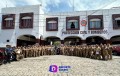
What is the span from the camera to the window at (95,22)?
121ft

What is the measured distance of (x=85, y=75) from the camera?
39.5 feet

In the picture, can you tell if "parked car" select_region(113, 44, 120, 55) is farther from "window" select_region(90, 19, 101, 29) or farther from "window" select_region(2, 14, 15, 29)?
"window" select_region(2, 14, 15, 29)

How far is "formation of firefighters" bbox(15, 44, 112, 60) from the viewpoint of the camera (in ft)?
70.1

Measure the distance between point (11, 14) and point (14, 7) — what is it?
5.20 feet

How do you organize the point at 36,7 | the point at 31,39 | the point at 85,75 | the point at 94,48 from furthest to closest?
the point at 31,39 < the point at 36,7 < the point at 94,48 < the point at 85,75

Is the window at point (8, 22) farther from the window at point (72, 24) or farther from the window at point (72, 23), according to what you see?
the window at point (72, 24)

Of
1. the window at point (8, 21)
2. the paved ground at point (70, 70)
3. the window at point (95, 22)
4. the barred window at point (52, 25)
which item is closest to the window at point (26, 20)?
the window at point (8, 21)

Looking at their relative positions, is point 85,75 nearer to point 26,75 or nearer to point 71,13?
point 26,75

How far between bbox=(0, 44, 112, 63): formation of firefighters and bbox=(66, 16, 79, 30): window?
342 inches

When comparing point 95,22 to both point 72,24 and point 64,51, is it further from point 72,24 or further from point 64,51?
point 64,51

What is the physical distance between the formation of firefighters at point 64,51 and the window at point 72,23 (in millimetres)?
8685

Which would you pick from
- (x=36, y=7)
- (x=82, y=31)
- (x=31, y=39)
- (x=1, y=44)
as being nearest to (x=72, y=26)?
(x=82, y=31)

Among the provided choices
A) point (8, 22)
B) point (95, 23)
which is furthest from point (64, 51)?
point (8, 22)

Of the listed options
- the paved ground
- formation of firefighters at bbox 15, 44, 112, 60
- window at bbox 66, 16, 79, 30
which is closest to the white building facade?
window at bbox 66, 16, 79, 30
